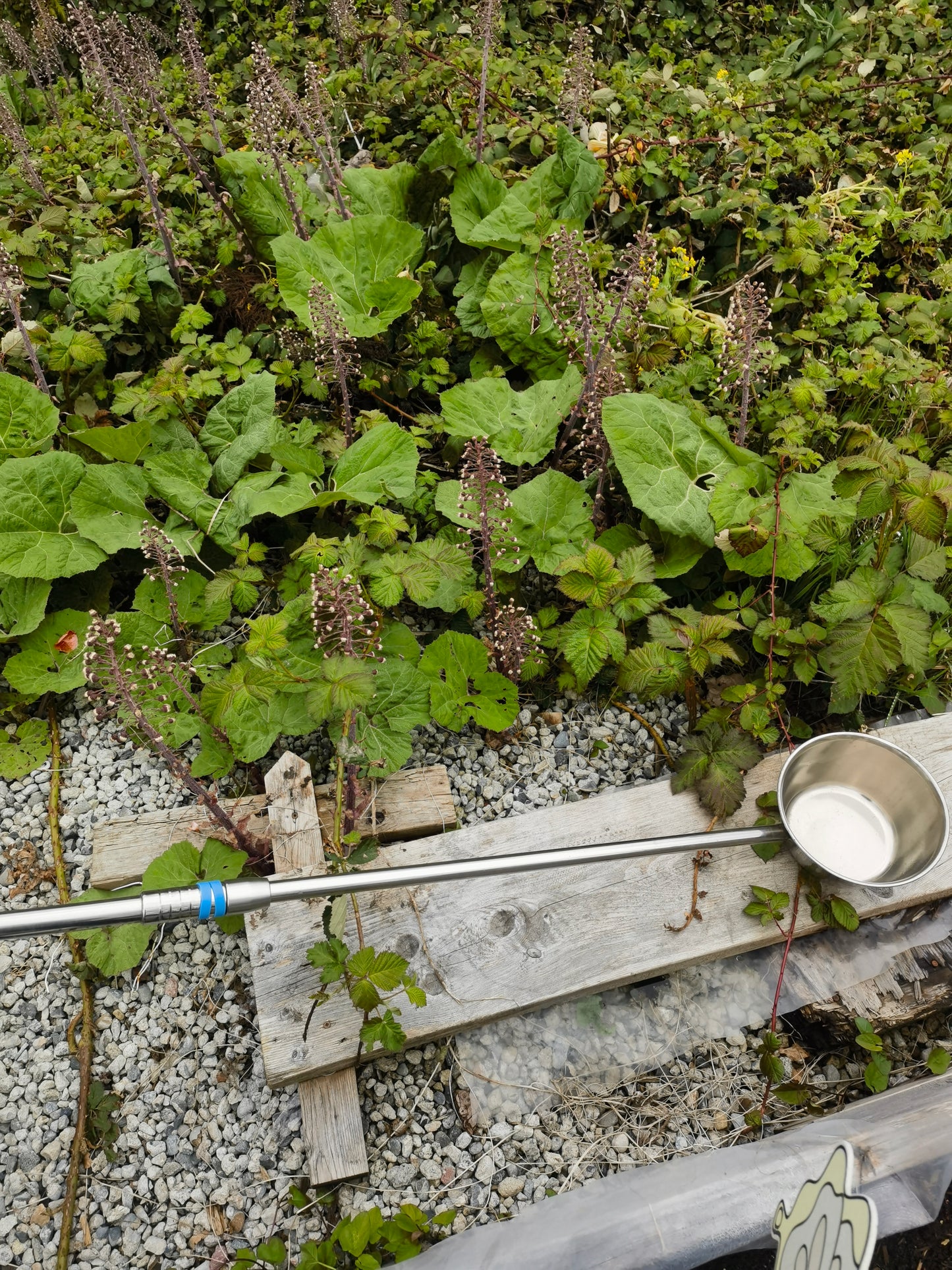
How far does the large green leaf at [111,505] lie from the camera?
2.11 metres

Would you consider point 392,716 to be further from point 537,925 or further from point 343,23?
point 343,23

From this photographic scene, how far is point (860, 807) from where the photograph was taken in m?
2.04

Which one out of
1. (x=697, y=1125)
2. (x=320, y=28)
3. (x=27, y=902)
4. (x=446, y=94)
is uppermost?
(x=320, y=28)

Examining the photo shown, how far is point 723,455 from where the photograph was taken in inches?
88.0

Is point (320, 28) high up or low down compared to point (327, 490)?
up

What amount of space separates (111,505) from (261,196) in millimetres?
1166

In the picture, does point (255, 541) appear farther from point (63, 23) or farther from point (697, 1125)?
point (63, 23)

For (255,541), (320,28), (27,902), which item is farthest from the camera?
(320,28)

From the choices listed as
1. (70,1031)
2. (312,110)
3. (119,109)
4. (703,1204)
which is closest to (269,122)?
(312,110)

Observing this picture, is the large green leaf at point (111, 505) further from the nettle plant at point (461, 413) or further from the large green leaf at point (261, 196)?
the large green leaf at point (261, 196)

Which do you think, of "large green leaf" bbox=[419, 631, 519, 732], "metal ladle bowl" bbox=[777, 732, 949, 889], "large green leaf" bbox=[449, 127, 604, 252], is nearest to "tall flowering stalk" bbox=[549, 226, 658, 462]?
"large green leaf" bbox=[449, 127, 604, 252]

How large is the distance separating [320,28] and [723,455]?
3.06 metres

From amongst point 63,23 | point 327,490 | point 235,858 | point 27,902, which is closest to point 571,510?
point 327,490

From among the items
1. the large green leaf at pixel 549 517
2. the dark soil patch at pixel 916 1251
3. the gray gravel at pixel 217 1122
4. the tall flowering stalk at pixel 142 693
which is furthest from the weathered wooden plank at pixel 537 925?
the large green leaf at pixel 549 517
